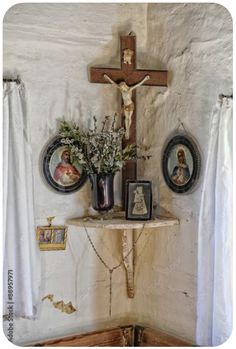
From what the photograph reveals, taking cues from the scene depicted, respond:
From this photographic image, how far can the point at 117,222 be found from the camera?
1.96 meters

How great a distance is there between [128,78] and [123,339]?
899mm

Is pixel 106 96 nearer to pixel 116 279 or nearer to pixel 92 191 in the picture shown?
pixel 92 191

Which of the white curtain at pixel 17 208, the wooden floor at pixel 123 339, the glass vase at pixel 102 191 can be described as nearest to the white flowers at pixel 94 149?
the glass vase at pixel 102 191

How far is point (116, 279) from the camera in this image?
2199mm

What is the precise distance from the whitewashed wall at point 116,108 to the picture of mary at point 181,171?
0.18 feet

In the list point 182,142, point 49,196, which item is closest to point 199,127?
point 182,142

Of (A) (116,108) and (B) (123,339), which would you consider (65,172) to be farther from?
(B) (123,339)

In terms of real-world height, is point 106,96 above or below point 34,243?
above

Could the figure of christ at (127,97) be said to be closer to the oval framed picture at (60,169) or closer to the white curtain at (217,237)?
the oval framed picture at (60,169)

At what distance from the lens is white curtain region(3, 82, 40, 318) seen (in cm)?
188

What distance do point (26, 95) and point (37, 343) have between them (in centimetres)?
81

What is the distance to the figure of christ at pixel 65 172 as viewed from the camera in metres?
2.03

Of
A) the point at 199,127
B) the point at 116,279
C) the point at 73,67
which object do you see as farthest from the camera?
the point at 116,279

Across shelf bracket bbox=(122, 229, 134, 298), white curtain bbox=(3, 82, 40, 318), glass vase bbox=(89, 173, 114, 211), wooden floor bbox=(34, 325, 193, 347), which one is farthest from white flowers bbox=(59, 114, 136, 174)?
wooden floor bbox=(34, 325, 193, 347)
